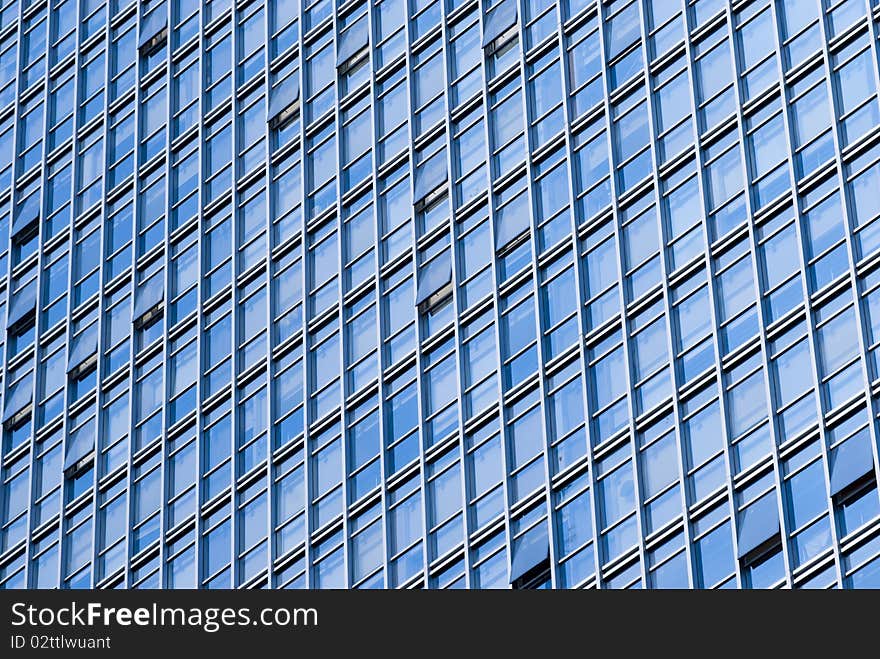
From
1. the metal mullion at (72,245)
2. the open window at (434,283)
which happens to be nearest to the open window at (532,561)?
the open window at (434,283)

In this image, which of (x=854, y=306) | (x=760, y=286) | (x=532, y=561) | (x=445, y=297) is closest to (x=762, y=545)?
(x=854, y=306)

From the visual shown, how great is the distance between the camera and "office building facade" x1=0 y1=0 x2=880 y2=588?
66.6 m

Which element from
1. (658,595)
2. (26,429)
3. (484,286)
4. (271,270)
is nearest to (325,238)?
(271,270)

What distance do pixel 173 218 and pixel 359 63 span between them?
7.86 m

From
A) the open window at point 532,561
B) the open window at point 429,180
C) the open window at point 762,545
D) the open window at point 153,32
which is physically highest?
the open window at point 153,32

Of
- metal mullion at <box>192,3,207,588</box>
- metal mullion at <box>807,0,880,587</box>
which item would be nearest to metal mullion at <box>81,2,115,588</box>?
metal mullion at <box>192,3,207,588</box>

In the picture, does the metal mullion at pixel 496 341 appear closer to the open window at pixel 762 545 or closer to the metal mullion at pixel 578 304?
the metal mullion at pixel 578 304

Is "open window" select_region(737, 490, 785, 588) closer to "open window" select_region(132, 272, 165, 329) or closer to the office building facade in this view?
the office building facade

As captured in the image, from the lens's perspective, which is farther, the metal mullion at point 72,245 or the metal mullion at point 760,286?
the metal mullion at point 72,245

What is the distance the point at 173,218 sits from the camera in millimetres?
87062

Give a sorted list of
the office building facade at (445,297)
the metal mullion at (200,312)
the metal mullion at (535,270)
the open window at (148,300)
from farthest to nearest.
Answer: the open window at (148,300) < the metal mullion at (200,312) < the metal mullion at (535,270) < the office building facade at (445,297)

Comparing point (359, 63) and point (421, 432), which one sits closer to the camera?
point (421, 432)

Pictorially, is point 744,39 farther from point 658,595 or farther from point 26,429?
point 658,595

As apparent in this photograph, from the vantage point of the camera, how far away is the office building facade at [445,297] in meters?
66.6
